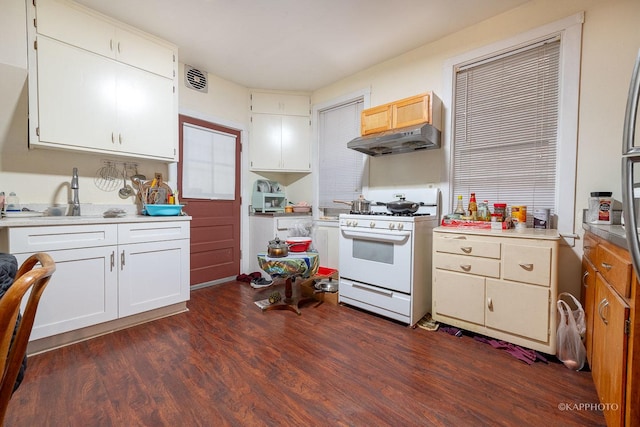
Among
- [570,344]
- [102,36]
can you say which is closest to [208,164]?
[102,36]

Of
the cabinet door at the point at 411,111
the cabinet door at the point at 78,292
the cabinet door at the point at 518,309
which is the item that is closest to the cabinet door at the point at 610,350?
the cabinet door at the point at 518,309

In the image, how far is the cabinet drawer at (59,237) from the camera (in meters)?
1.67

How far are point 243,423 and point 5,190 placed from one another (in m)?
2.46

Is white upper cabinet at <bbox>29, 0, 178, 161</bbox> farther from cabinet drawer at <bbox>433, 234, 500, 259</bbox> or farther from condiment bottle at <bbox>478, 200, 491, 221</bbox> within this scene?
condiment bottle at <bbox>478, 200, 491, 221</bbox>

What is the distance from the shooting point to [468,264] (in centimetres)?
202

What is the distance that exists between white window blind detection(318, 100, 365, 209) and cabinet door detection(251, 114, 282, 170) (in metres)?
0.60

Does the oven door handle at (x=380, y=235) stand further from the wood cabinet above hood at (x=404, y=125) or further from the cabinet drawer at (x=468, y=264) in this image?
the wood cabinet above hood at (x=404, y=125)

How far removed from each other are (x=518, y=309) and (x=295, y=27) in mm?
2910

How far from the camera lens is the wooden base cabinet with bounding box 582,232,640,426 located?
0.90 m

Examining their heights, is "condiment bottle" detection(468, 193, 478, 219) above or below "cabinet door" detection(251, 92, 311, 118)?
below

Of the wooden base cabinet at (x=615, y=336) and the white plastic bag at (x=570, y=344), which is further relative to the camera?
the white plastic bag at (x=570, y=344)

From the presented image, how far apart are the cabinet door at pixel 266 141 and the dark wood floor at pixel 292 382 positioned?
2254 millimetres

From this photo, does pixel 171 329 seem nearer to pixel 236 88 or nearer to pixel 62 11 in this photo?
pixel 62 11

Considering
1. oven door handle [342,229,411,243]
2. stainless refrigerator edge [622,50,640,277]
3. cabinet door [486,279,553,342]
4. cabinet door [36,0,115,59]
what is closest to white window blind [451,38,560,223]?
cabinet door [486,279,553,342]
